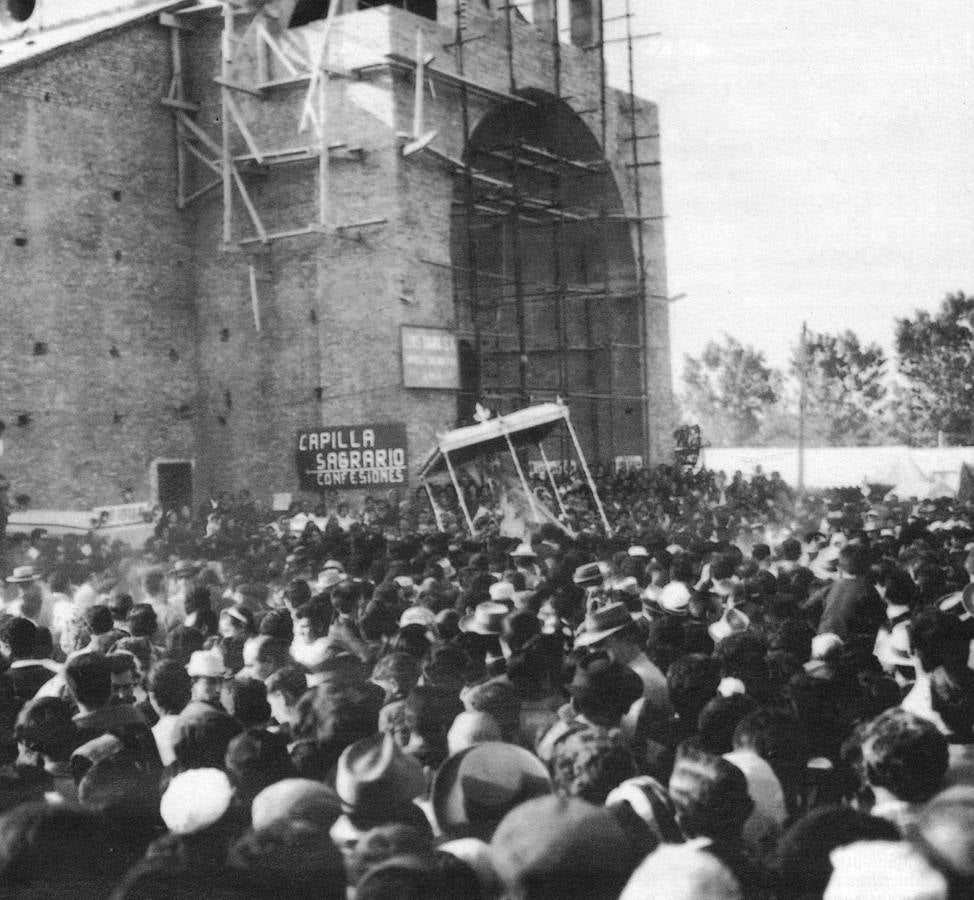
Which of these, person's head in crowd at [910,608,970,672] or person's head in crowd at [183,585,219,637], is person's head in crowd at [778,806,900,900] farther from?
person's head in crowd at [183,585,219,637]

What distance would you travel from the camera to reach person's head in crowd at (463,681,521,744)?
16.4ft

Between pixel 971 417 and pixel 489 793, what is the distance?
66.4 feet

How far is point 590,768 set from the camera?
3.91m

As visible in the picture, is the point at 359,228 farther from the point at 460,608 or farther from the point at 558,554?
the point at 460,608

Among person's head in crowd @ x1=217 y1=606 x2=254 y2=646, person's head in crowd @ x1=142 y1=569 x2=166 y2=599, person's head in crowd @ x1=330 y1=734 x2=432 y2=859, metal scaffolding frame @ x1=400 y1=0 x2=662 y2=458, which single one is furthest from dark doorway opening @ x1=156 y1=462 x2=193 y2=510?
person's head in crowd @ x1=330 y1=734 x2=432 y2=859

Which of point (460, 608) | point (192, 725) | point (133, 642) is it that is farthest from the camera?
point (460, 608)

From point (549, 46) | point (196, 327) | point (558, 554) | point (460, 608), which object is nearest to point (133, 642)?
point (460, 608)

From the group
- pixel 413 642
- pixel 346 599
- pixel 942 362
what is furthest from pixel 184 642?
pixel 942 362

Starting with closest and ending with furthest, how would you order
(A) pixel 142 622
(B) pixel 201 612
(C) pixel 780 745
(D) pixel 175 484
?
(C) pixel 780 745, (A) pixel 142 622, (B) pixel 201 612, (D) pixel 175 484

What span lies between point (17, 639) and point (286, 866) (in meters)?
4.00

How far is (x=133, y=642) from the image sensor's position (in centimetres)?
684

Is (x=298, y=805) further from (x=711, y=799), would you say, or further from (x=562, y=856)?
(x=711, y=799)

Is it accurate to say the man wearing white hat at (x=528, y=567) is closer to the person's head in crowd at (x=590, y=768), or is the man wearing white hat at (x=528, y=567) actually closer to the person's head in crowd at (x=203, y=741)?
the person's head in crowd at (x=203, y=741)

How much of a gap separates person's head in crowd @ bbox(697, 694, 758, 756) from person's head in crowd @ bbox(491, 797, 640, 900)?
1629 millimetres
